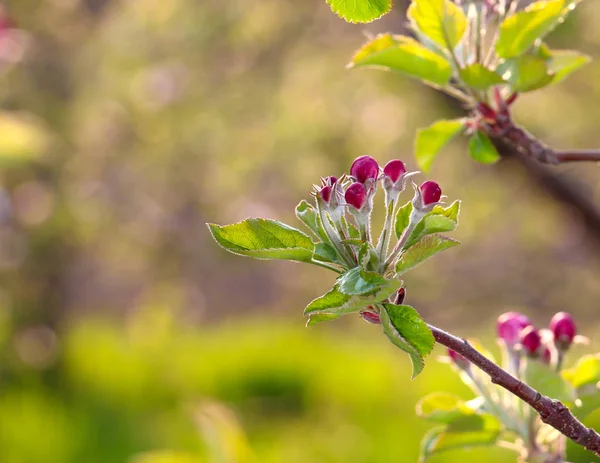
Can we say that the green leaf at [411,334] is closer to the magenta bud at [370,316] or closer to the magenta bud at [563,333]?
the magenta bud at [370,316]

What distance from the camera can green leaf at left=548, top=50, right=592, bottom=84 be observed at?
32.6 inches

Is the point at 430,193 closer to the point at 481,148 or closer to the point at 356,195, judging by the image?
the point at 356,195

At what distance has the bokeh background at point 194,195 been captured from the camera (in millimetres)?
3650

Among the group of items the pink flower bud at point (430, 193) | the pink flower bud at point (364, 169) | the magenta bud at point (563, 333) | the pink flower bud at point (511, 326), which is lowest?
the magenta bud at point (563, 333)

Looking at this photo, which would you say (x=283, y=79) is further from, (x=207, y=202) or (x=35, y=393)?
(x=35, y=393)

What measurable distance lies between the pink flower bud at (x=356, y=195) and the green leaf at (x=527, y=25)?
27 centimetres

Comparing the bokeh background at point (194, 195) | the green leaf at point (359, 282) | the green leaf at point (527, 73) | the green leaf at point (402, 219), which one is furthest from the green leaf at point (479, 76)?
the bokeh background at point (194, 195)

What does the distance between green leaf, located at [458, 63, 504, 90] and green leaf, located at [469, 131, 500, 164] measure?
3.0 inches

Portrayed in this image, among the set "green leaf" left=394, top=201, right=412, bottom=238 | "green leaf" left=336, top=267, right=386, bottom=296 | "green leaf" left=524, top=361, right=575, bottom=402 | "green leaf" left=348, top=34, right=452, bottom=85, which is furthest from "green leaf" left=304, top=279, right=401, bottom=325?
"green leaf" left=348, top=34, right=452, bottom=85

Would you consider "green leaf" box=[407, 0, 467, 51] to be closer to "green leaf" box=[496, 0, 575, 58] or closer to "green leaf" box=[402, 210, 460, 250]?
"green leaf" box=[496, 0, 575, 58]

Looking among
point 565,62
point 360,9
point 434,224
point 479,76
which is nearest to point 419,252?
point 434,224

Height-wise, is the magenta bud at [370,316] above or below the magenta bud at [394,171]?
below

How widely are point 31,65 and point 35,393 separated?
1.84m

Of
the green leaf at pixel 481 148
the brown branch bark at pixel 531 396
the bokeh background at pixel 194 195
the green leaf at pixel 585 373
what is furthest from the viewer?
the bokeh background at pixel 194 195
